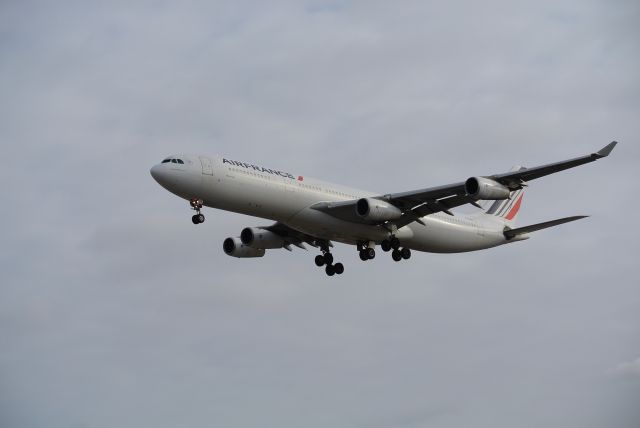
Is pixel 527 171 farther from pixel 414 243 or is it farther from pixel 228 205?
pixel 228 205

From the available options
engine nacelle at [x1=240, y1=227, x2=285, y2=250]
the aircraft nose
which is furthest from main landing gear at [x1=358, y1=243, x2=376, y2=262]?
the aircraft nose

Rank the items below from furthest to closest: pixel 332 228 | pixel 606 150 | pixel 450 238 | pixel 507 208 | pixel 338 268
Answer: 1. pixel 507 208
2. pixel 338 268
3. pixel 450 238
4. pixel 332 228
5. pixel 606 150

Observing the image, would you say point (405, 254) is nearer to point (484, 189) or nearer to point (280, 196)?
point (484, 189)

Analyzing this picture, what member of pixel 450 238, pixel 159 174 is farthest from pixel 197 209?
pixel 450 238

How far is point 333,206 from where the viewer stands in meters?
50.0

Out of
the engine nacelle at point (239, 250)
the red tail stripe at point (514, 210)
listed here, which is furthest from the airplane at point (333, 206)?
the red tail stripe at point (514, 210)

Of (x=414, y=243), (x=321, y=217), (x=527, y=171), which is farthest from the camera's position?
(x=414, y=243)

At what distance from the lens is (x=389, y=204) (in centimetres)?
5088

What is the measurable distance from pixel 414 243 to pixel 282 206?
32.0 feet

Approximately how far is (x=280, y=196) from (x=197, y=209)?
4.30 m

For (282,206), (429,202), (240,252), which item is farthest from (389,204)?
(240,252)

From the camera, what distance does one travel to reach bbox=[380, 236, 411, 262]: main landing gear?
53375 mm

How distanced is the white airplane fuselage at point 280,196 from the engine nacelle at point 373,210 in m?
1.48

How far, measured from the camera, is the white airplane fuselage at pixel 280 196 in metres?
47.1
